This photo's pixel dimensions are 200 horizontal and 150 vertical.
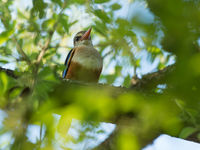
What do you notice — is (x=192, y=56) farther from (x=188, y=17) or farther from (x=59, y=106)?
(x=59, y=106)

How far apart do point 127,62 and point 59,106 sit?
44 centimetres

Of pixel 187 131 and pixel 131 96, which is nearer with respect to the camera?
pixel 131 96

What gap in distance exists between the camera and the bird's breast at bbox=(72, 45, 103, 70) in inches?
206

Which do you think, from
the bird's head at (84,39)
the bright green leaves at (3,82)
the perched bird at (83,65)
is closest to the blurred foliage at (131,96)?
the bright green leaves at (3,82)

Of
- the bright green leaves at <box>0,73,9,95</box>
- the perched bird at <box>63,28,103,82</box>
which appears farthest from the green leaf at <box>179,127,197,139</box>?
the perched bird at <box>63,28,103,82</box>

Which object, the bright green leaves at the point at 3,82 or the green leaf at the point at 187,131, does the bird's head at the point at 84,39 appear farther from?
the green leaf at the point at 187,131

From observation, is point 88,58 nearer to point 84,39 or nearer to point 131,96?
point 84,39

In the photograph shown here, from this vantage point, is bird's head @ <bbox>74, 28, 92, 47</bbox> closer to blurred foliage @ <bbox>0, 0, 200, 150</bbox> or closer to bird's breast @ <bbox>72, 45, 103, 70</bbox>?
bird's breast @ <bbox>72, 45, 103, 70</bbox>

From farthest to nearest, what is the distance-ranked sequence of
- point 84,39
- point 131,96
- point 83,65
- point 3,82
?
point 84,39 < point 83,65 < point 3,82 < point 131,96

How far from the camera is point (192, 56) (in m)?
0.71

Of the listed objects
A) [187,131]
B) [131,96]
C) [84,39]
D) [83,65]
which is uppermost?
[131,96]

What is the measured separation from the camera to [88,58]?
5.34 m

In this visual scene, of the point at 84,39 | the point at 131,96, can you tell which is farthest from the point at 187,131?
the point at 84,39

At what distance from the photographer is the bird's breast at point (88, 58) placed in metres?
5.24
